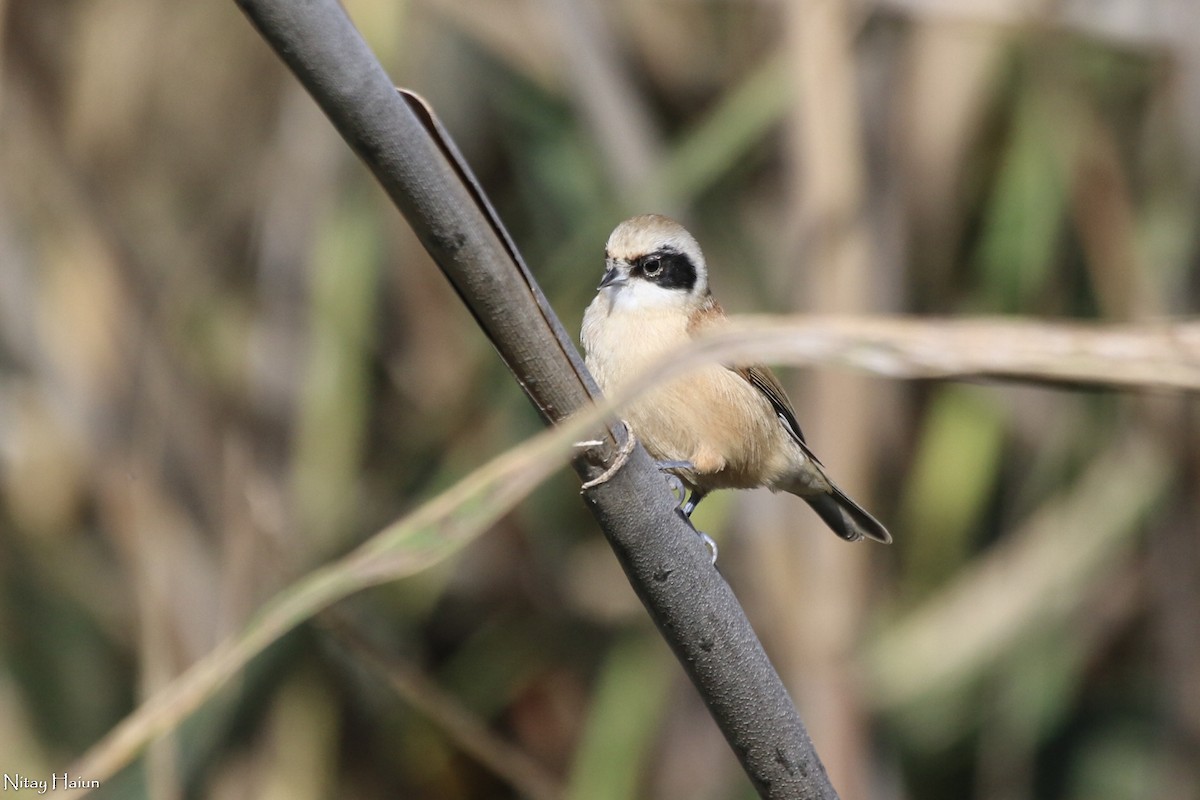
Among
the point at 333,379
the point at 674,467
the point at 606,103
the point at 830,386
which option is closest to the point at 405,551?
the point at 674,467

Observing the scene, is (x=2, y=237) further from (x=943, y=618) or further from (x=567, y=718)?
(x=943, y=618)

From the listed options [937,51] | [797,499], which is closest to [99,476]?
[797,499]

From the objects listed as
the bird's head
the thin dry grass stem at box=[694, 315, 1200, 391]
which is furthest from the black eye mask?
the thin dry grass stem at box=[694, 315, 1200, 391]

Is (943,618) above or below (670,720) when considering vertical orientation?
above

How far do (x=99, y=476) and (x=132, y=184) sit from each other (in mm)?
847

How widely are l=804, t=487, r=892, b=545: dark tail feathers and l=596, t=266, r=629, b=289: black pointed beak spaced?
63cm

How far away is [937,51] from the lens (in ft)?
9.07

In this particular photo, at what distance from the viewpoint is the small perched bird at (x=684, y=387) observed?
2.31 meters

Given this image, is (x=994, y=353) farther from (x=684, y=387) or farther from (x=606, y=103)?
(x=606, y=103)

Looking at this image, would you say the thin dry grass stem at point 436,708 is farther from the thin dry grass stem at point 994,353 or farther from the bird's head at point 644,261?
the thin dry grass stem at point 994,353

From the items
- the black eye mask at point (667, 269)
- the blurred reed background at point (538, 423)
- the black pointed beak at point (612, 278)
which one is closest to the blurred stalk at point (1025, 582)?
the blurred reed background at point (538, 423)

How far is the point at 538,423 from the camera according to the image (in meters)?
2.92

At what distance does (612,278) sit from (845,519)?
0.73 metres

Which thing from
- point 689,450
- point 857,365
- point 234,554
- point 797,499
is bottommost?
point 857,365
